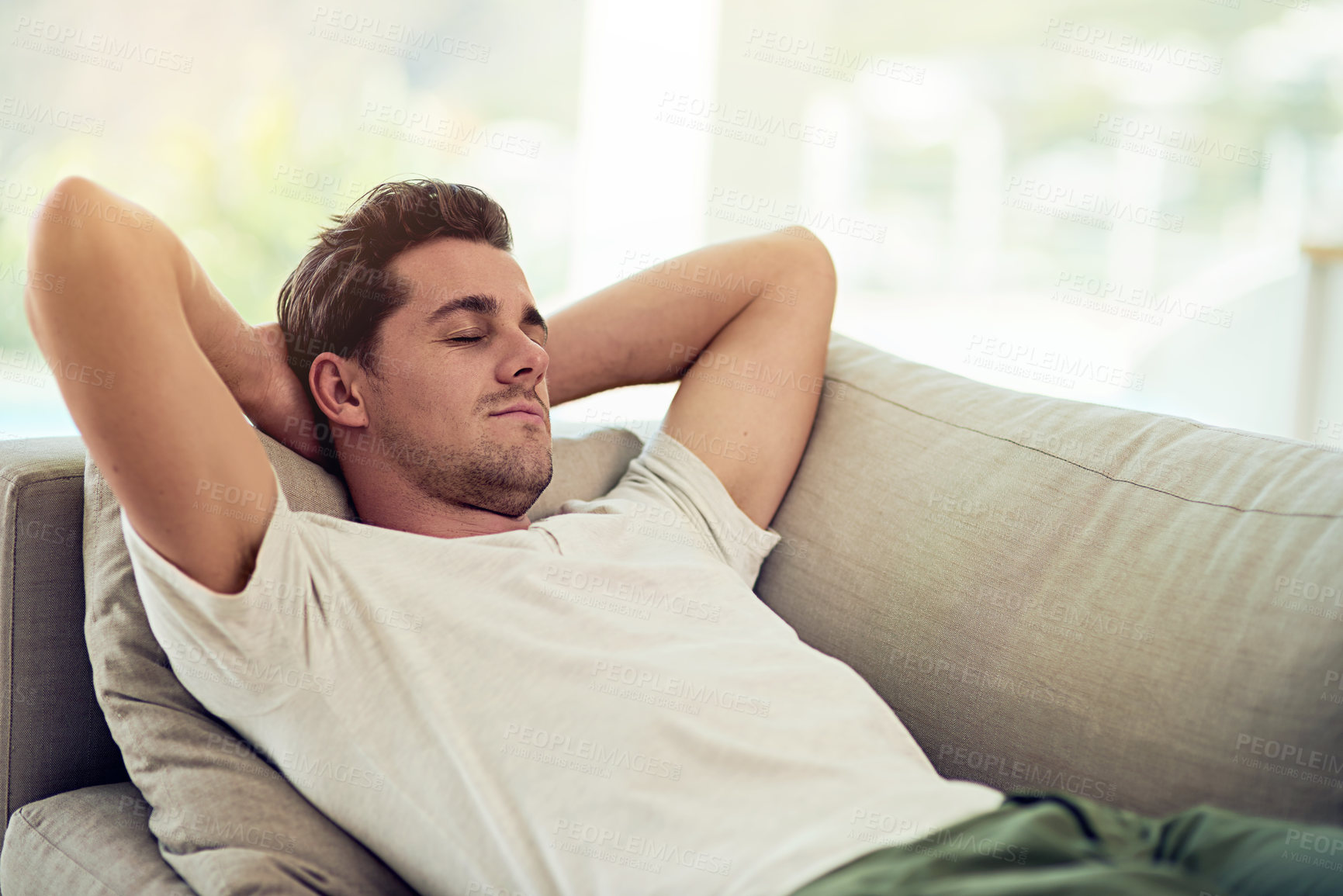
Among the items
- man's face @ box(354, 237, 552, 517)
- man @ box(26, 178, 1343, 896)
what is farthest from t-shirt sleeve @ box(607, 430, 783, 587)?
man's face @ box(354, 237, 552, 517)

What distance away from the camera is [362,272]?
1.24m

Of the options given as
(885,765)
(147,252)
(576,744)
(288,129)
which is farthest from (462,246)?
(288,129)

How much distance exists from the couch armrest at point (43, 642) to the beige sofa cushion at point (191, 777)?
1.6 inches

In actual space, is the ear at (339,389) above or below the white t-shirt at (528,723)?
above

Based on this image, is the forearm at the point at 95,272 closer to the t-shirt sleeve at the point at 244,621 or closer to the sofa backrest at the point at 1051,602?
the t-shirt sleeve at the point at 244,621

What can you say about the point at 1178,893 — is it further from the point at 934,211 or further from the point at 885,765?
the point at 934,211

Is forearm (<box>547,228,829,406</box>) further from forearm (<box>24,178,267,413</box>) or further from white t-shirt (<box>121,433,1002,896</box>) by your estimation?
forearm (<box>24,178,267,413</box>)

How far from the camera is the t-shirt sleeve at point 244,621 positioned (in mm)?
878

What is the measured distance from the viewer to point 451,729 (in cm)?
94

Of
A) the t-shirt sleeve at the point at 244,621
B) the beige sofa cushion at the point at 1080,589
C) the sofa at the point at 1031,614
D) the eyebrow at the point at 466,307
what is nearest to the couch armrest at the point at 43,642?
the sofa at the point at 1031,614

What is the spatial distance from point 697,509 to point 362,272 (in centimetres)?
53

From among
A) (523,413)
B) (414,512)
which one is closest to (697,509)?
(523,413)

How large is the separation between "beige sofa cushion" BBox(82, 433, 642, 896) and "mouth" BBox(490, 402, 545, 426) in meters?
0.44

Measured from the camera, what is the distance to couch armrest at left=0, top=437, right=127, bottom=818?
1055mm
